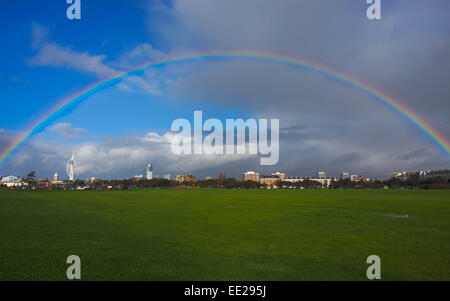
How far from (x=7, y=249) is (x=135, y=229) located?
7536 millimetres

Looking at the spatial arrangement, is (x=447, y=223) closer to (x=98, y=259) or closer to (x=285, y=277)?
(x=285, y=277)

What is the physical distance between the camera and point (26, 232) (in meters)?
18.9

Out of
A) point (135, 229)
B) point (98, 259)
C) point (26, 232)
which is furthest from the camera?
point (135, 229)

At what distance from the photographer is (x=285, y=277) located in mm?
10680

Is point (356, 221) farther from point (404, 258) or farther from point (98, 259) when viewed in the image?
point (98, 259)
